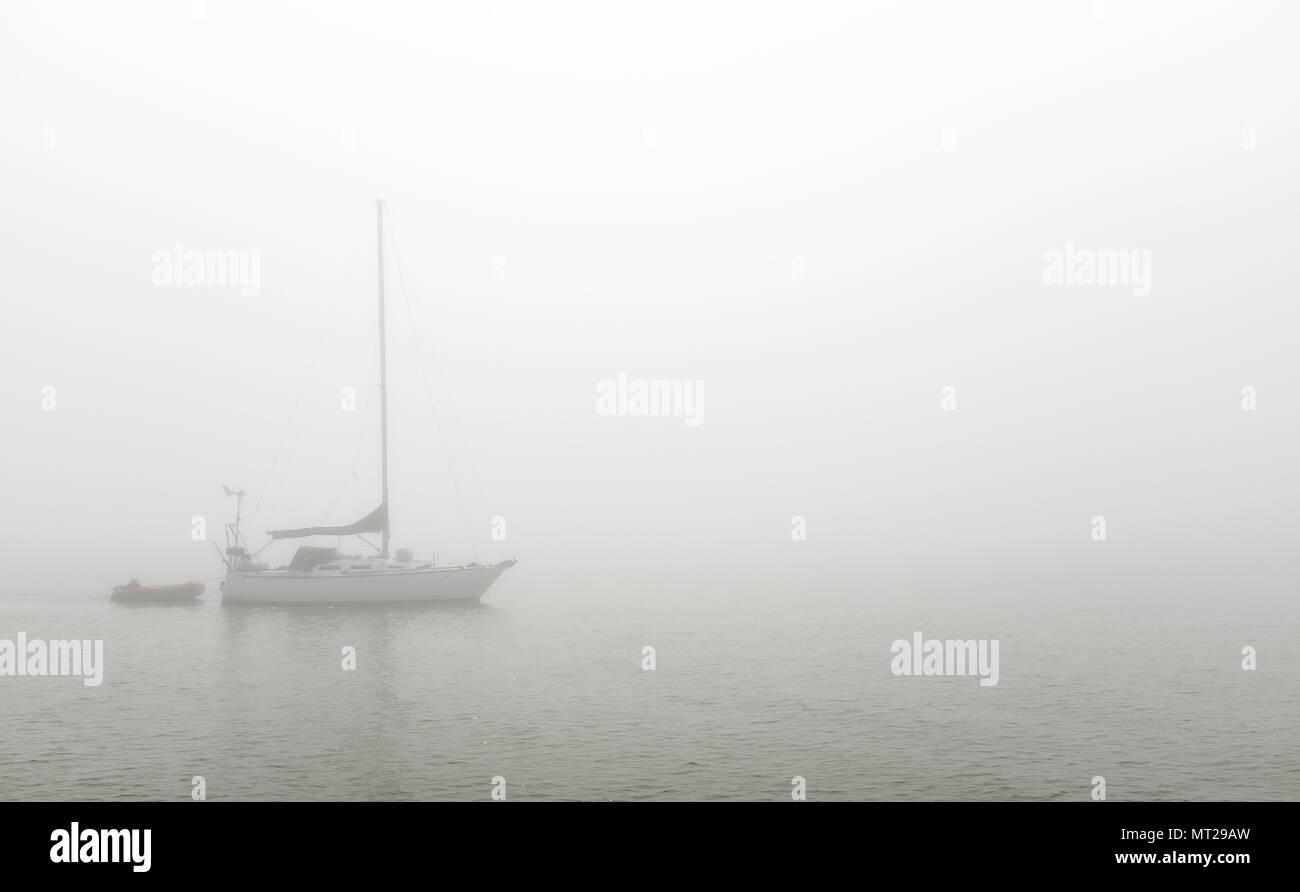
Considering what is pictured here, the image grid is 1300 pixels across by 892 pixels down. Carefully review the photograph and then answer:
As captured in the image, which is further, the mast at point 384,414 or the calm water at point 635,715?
the mast at point 384,414

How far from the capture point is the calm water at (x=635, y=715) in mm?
29578

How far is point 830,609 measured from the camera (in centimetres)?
9138

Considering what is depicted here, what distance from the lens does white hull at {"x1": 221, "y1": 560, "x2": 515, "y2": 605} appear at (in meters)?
71.8

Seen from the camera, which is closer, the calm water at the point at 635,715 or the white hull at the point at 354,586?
the calm water at the point at 635,715

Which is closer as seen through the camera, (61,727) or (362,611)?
(61,727)

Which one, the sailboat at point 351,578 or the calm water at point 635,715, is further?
the sailboat at point 351,578

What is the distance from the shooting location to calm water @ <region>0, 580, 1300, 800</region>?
29578 millimetres

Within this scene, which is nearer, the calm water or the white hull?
the calm water

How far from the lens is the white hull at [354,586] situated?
71.8 metres

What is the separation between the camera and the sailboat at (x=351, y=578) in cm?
7188
